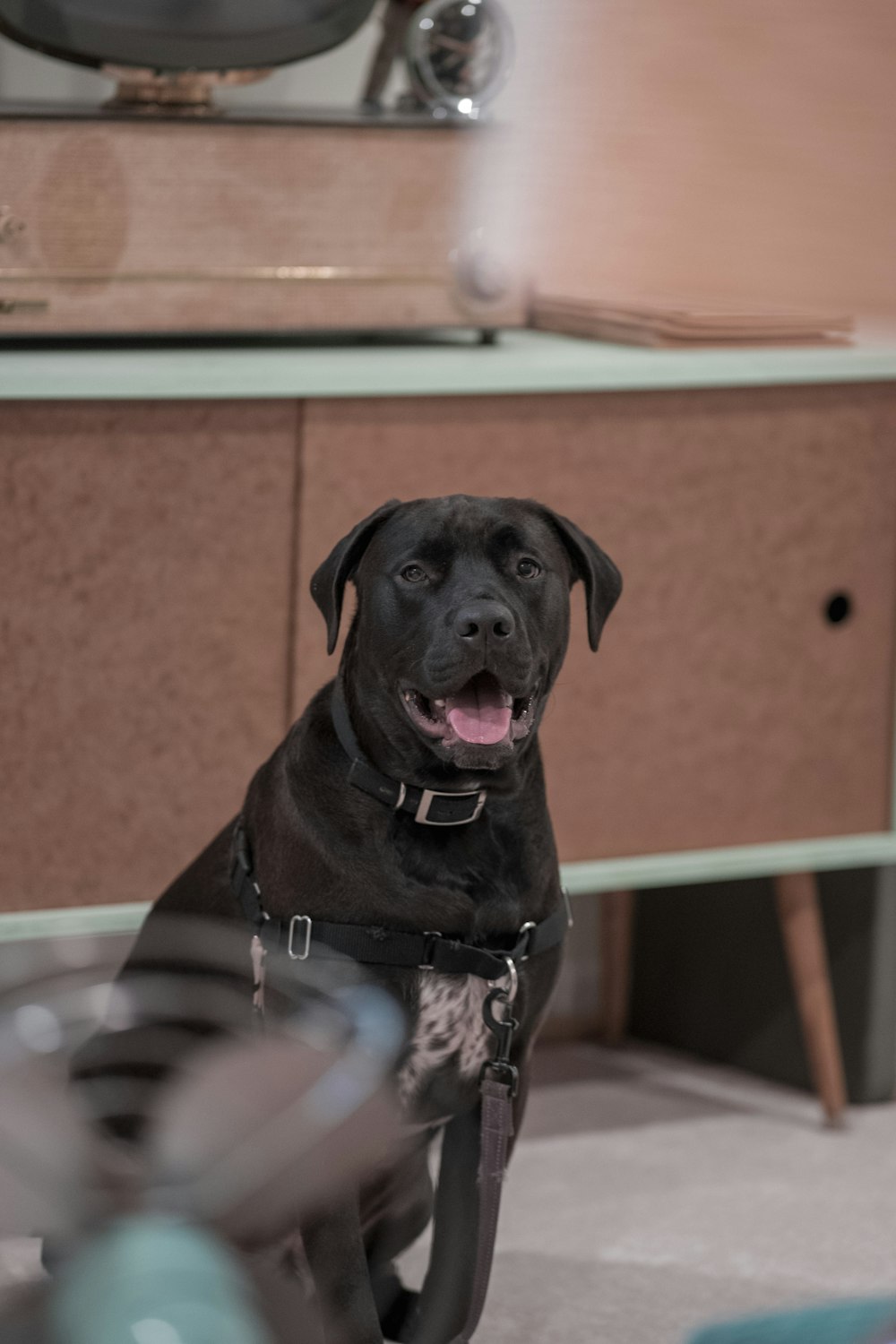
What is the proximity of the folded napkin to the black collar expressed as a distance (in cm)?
70

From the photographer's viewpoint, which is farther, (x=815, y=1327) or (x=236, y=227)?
(x=236, y=227)

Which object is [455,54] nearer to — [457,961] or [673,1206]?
[457,961]

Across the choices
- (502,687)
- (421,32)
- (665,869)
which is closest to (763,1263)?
(665,869)

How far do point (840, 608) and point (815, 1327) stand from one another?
4.43 ft

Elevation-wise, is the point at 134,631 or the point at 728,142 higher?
the point at 728,142

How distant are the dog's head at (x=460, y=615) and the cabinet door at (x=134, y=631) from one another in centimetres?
36

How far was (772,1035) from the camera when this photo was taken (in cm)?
242

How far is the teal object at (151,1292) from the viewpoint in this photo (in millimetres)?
794

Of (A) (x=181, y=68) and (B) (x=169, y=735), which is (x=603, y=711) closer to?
(B) (x=169, y=735)

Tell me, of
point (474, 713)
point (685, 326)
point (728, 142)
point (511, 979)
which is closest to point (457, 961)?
point (511, 979)

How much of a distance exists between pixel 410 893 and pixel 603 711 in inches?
24.9

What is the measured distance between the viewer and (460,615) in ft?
4.45

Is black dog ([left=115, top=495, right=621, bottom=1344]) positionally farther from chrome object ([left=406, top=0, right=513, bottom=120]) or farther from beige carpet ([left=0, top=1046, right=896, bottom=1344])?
chrome object ([left=406, top=0, right=513, bottom=120])

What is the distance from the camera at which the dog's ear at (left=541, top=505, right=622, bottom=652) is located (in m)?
1.49
